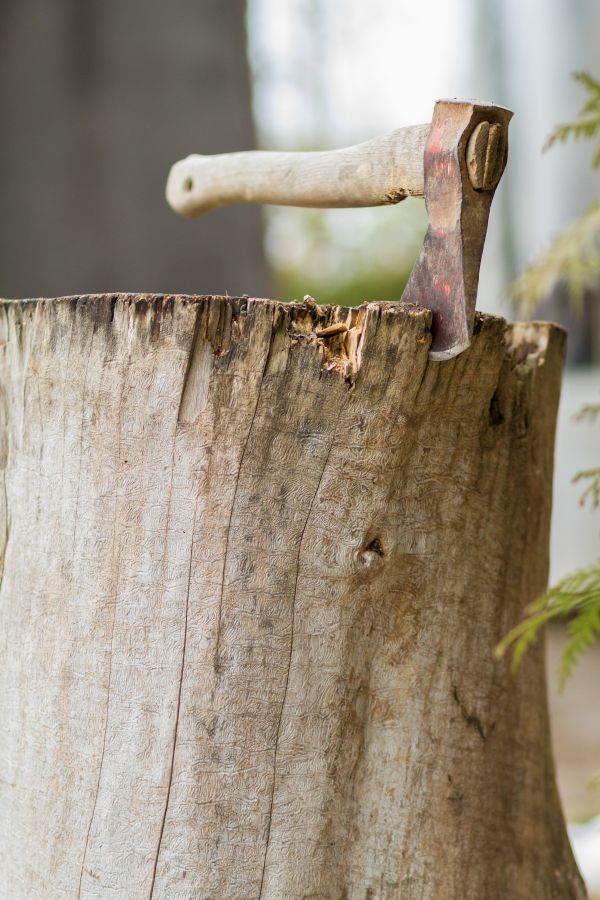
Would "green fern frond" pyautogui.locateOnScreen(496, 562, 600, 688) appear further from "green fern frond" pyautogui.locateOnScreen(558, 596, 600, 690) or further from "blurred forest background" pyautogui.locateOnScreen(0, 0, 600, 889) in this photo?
"blurred forest background" pyautogui.locateOnScreen(0, 0, 600, 889)

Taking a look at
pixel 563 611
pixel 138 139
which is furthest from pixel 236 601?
pixel 138 139

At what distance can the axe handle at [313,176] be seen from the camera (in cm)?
109

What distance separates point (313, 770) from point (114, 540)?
1.15 feet

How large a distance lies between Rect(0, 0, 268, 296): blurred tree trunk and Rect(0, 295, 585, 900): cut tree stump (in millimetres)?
4884

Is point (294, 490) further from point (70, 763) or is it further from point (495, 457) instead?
point (70, 763)

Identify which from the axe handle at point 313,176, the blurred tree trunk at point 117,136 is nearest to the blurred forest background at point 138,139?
the blurred tree trunk at point 117,136

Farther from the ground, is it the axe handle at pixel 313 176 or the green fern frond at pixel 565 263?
the green fern frond at pixel 565 263

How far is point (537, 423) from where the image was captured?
126 centimetres

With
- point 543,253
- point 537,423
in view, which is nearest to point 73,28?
point 543,253

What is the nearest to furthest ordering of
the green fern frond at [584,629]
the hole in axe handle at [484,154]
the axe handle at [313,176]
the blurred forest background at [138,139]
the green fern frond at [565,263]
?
the hole in axe handle at [484,154], the axe handle at [313,176], the green fern frond at [584,629], the green fern frond at [565,263], the blurred forest background at [138,139]

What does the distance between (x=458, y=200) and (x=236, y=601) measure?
1.66 feet

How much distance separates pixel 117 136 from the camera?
5848 millimetres

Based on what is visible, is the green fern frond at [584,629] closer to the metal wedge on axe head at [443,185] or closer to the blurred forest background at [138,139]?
the metal wedge on axe head at [443,185]

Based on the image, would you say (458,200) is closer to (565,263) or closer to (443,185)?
(443,185)
